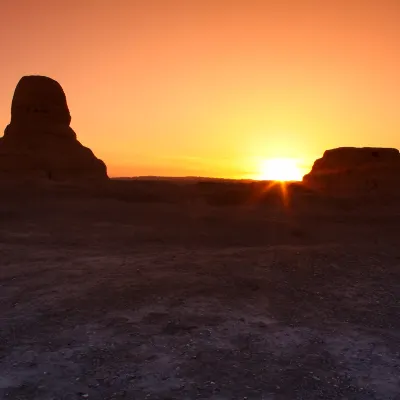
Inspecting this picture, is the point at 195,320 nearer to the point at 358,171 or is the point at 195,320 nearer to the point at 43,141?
the point at 43,141

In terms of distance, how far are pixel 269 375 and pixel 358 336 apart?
2.77 meters

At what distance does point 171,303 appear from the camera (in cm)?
1012

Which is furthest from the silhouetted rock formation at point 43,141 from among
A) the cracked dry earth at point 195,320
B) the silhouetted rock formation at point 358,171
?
the silhouetted rock formation at point 358,171

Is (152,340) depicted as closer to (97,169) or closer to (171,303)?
(171,303)

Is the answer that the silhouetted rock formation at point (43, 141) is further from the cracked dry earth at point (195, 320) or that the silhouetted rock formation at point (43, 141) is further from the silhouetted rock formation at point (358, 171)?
the silhouetted rock formation at point (358, 171)

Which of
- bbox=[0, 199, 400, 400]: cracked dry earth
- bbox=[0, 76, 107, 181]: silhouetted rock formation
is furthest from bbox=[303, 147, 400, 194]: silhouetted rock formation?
bbox=[0, 199, 400, 400]: cracked dry earth

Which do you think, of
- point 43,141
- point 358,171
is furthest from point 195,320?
point 358,171

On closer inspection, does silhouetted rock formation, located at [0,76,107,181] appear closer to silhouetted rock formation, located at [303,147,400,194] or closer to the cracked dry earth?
the cracked dry earth

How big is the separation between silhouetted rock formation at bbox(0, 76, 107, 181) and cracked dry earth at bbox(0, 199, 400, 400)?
19835mm

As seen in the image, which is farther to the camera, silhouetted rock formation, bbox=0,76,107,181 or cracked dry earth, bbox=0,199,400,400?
silhouetted rock formation, bbox=0,76,107,181

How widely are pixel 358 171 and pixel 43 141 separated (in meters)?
34.7

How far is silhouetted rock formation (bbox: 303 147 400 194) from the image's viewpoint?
4559 centimetres

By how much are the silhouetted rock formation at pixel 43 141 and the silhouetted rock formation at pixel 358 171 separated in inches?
1076

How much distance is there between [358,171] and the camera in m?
48.2
